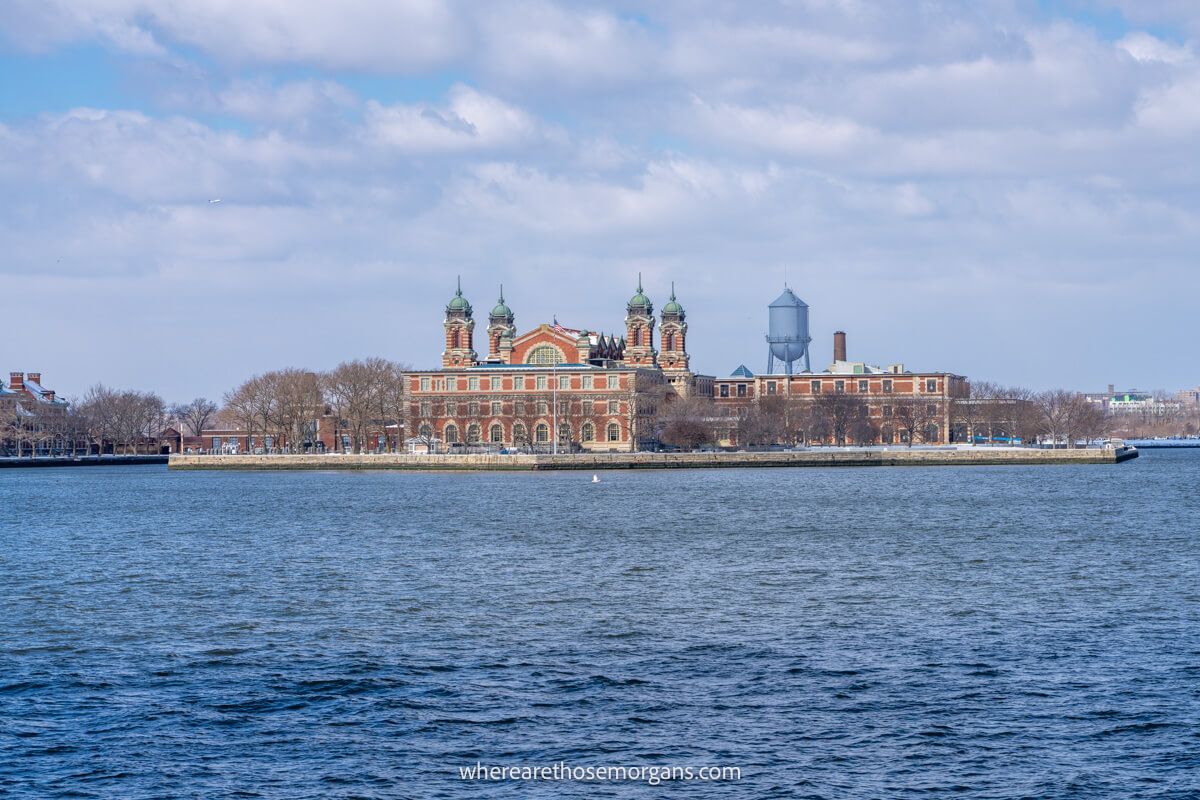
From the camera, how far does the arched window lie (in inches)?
6038

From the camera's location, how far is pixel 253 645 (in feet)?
94.5

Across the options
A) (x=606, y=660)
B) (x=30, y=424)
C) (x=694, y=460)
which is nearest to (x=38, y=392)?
(x=30, y=424)

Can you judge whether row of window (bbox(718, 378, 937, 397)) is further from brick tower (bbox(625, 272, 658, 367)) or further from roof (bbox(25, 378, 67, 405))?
A: roof (bbox(25, 378, 67, 405))

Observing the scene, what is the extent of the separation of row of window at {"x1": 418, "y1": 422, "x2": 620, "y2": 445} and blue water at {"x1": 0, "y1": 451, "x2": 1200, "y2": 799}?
291 feet

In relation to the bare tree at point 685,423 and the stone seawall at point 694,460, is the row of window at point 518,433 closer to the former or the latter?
the bare tree at point 685,423

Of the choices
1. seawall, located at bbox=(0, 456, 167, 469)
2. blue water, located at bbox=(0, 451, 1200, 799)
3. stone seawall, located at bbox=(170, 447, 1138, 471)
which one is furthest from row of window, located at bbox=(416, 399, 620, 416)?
blue water, located at bbox=(0, 451, 1200, 799)

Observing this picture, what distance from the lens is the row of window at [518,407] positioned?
14400 centimetres

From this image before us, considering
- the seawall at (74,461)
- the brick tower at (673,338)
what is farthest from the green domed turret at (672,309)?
the seawall at (74,461)

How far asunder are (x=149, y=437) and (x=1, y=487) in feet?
256

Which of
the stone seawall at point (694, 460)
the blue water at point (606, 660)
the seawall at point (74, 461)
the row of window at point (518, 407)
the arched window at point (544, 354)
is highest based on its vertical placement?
Result: the arched window at point (544, 354)

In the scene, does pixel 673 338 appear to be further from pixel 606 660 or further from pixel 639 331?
pixel 606 660

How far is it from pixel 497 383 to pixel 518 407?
4619 millimetres

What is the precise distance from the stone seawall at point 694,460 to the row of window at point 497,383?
19.0 m

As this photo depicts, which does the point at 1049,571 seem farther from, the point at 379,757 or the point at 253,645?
the point at 379,757
